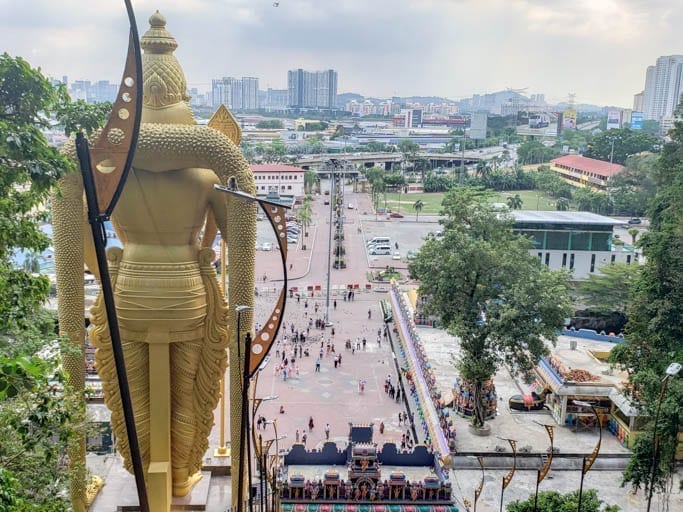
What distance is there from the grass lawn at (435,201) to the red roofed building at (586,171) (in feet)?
14.3

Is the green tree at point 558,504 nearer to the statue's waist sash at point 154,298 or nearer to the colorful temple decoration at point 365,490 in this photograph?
the colorful temple decoration at point 365,490

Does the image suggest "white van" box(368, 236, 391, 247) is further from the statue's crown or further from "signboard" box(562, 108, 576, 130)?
"signboard" box(562, 108, 576, 130)

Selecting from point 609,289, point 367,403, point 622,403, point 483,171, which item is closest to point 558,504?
Result: point 622,403

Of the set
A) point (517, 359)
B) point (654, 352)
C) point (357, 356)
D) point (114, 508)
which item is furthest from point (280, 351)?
point (114, 508)

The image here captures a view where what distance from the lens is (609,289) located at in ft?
101

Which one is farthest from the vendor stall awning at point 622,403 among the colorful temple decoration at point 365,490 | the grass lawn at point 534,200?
the grass lawn at point 534,200

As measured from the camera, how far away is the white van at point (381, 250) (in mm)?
47219

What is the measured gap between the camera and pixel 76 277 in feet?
31.6

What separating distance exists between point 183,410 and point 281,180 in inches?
2378

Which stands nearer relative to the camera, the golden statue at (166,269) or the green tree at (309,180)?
the golden statue at (166,269)

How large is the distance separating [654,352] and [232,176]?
1081 centimetres

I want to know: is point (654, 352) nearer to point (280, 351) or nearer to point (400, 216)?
point (280, 351)

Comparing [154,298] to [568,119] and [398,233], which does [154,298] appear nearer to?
[398,233]

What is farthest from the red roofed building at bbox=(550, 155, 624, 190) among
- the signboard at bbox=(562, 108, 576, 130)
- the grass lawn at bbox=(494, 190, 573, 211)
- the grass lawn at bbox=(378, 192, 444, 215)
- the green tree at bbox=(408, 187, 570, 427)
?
the signboard at bbox=(562, 108, 576, 130)
